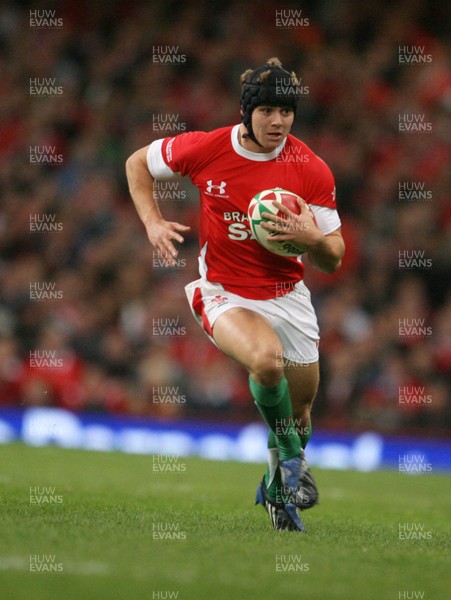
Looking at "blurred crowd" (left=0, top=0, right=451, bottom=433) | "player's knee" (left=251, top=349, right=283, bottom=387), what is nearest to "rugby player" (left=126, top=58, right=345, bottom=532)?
"player's knee" (left=251, top=349, right=283, bottom=387)

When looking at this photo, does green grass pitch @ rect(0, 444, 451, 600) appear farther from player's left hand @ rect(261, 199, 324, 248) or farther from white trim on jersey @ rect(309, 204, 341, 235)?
white trim on jersey @ rect(309, 204, 341, 235)

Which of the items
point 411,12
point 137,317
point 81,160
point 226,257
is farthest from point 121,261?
point 226,257

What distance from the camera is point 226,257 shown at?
7660 millimetres

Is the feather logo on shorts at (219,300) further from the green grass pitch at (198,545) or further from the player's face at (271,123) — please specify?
the green grass pitch at (198,545)

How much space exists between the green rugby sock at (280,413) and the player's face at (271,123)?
1.50 meters

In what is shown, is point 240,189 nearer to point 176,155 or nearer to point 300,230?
point 176,155

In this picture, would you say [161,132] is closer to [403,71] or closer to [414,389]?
[403,71]

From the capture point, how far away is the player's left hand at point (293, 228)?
697 cm

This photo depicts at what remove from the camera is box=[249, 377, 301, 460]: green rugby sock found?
7227mm

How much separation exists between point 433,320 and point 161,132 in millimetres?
5272

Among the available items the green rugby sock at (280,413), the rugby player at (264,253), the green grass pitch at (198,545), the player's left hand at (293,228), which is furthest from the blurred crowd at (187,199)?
the player's left hand at (293,228)

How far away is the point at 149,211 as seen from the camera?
7.63m

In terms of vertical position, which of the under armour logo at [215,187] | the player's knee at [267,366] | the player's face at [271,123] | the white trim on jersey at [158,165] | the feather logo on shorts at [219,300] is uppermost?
the player's face at [271,123]

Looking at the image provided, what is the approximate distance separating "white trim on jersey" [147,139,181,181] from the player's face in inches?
27.6
